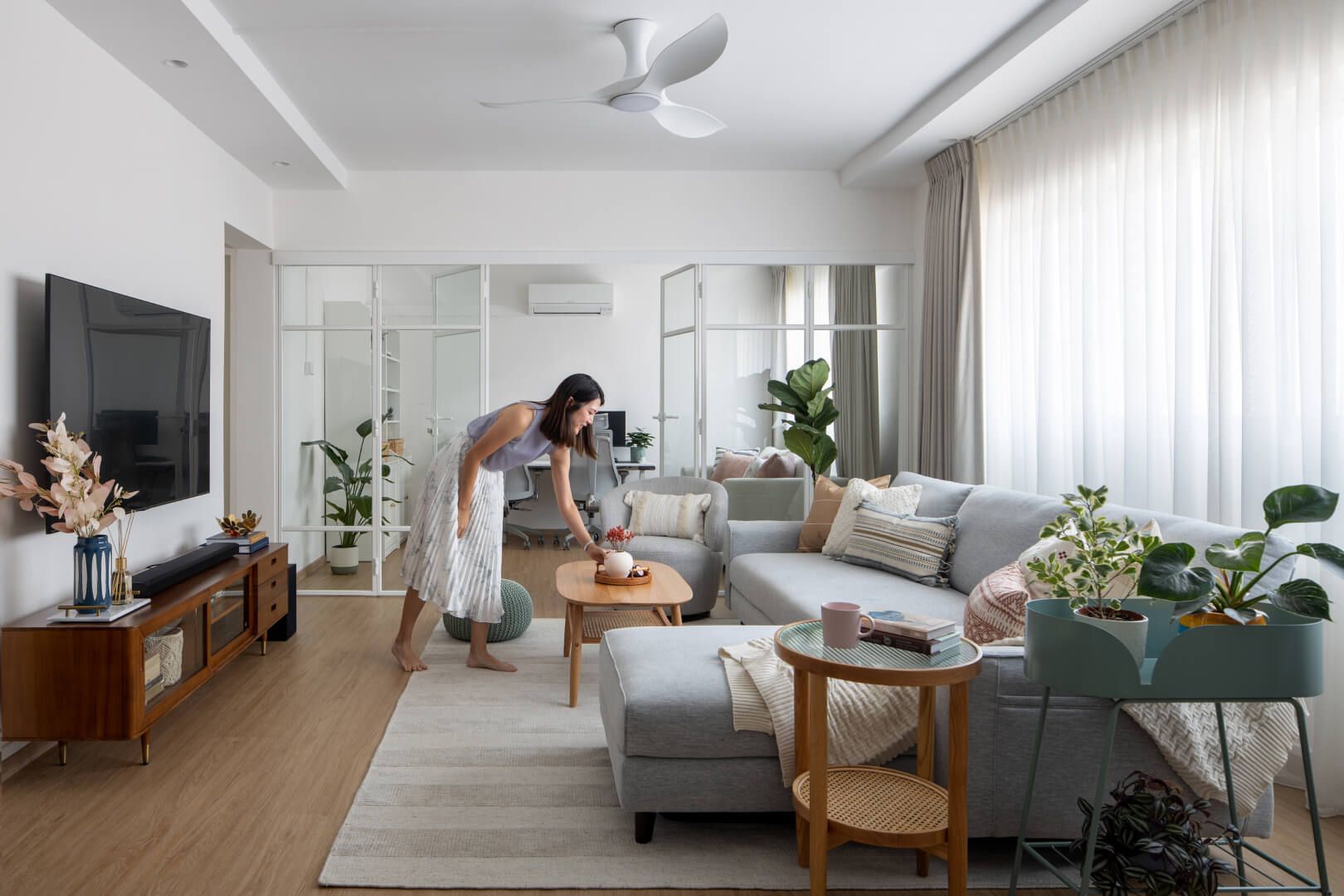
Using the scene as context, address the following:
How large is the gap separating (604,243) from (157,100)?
238cm

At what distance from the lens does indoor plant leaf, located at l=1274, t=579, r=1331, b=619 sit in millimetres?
1554

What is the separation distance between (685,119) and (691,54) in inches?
23.1

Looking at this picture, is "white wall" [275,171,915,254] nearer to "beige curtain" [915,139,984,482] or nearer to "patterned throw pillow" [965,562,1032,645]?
"beige curtain" [915,139,984,482]

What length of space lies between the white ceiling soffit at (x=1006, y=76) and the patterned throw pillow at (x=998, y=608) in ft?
6.34

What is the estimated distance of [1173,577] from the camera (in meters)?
1.52

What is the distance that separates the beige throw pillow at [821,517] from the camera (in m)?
4.12

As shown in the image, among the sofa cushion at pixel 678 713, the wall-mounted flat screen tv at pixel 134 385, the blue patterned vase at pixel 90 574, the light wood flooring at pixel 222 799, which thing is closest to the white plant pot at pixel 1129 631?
the light wood flooring at pixel 222 799

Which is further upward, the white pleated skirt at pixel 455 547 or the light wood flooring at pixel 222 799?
the white pleated skirt at pixel 455 547

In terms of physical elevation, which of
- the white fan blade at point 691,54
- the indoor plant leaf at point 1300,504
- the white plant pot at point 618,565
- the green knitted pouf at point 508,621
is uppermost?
the white fan blade at point 691,54

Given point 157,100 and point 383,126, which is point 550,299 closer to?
point 383,126

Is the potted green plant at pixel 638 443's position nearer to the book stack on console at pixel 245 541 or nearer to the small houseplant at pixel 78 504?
the book stack on console at pixel 245 541

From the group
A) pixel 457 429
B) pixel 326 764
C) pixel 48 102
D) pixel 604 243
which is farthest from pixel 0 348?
pixel 604 243

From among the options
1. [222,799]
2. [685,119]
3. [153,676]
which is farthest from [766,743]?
[685,119]

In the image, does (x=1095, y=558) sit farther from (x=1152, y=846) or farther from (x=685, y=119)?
(x=685, y=119)
